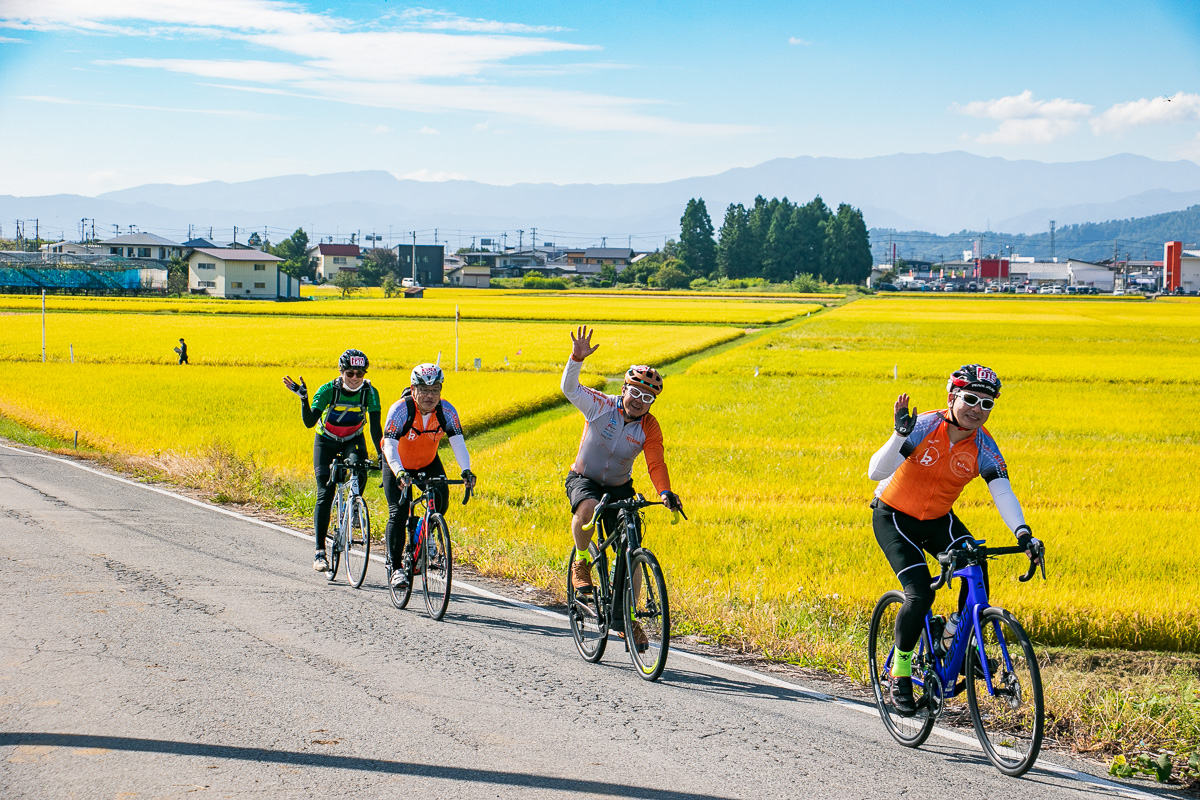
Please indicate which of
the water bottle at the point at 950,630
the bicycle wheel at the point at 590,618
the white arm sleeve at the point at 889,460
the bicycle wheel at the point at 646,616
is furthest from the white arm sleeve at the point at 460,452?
the water bottle at the point at 950,630

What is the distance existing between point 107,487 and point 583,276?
146514 mm

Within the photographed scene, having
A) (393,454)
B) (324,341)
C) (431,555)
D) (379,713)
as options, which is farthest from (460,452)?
(324,341)

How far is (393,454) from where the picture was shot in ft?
27.2

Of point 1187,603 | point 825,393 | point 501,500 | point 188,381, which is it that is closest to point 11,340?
point 188,381

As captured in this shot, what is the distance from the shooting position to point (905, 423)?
5.50 metres

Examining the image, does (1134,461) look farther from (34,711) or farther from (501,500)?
(34,711)

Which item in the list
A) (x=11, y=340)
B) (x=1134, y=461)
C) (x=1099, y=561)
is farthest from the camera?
(x=11, y=340)

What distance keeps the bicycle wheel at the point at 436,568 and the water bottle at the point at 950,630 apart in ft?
12.6

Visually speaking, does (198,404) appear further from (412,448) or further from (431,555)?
(431,555)

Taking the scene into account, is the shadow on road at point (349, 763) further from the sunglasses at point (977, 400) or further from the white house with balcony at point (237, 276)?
the white house with balcony at point (237, 276)

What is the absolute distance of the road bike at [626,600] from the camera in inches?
263

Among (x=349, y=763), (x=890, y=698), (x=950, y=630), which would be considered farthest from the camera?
(x=890, y=698)

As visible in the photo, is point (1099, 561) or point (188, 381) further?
point (188, 381)

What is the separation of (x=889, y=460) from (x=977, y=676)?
1.22m
